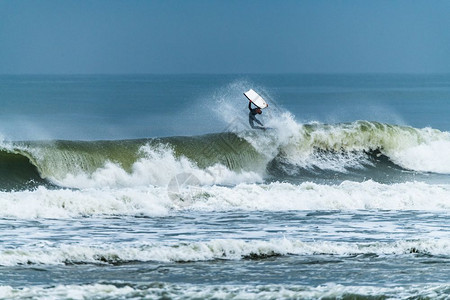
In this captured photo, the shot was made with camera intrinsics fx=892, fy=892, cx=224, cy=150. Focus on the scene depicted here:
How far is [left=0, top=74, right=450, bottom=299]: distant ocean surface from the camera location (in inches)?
466

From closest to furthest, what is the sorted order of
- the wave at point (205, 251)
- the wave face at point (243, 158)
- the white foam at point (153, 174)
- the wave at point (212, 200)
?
the wave at point (205, 251) → the wave at point (212, 200) → the white foam at point (153, 174) → the wave face at point (243, 158)

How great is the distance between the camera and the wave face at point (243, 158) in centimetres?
2289

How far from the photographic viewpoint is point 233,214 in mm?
18047

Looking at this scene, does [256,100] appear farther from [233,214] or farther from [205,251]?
[205,251]

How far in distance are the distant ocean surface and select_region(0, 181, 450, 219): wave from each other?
0.15ft

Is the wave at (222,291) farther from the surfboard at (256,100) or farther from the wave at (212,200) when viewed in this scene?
the surfboard at (256,100)

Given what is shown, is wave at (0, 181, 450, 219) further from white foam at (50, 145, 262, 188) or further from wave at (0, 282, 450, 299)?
wave at (0, 282, 450, 299)

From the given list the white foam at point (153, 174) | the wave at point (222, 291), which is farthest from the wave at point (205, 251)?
the white foam at point (153, 174)

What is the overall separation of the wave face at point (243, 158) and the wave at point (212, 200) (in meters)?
2.63

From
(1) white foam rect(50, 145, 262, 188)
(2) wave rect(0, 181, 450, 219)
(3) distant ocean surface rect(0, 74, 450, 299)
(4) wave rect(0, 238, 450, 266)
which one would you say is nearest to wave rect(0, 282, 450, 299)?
(3) distant ocean surface rect(0, 74, 450, 299)

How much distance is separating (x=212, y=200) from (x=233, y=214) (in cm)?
142

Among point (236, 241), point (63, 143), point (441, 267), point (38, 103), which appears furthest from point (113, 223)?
point (38, 103)

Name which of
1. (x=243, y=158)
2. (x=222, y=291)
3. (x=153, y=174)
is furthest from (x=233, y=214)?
(x=243, y=158)

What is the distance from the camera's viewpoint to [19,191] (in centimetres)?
2011
